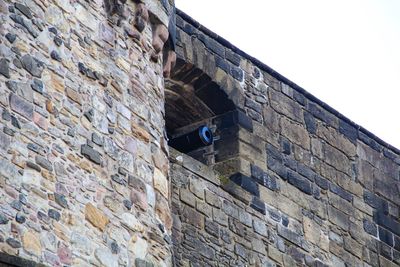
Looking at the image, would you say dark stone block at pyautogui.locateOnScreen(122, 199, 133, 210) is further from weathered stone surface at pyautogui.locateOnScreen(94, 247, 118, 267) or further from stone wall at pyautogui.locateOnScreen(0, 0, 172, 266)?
weathered stone surface at pyautogui.locateOnScreen(94, 247, 118, 267)

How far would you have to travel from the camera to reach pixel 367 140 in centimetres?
1573

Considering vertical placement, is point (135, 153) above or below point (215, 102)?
below

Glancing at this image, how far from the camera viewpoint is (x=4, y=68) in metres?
9.63

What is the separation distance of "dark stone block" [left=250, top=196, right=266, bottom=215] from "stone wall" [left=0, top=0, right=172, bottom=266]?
2.41 m

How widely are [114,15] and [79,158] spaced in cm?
148

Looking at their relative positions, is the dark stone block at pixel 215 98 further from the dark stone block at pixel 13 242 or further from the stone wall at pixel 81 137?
the dark stone block at pixel 13 242

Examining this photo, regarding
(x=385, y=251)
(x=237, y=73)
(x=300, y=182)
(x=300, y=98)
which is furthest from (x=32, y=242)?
(x=385, y=251)

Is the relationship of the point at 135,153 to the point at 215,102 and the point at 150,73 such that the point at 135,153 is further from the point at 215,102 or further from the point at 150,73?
the point at 215,102

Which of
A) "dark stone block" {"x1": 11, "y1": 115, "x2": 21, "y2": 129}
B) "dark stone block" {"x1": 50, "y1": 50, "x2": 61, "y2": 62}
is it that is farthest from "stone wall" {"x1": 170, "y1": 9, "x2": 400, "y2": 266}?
"dark stone block" {"x1": 11, "y1": 115, "x2": 21, "y2": 129}

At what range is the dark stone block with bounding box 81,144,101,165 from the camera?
33.1 feet

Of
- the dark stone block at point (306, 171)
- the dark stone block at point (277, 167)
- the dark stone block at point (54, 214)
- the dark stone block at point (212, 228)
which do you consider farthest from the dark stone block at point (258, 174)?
the dark stone block at point (54, 214)

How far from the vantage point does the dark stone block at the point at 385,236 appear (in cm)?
1528

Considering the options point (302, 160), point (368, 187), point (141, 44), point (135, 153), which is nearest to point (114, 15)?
point (141, 44)

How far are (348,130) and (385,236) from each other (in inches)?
43.1
